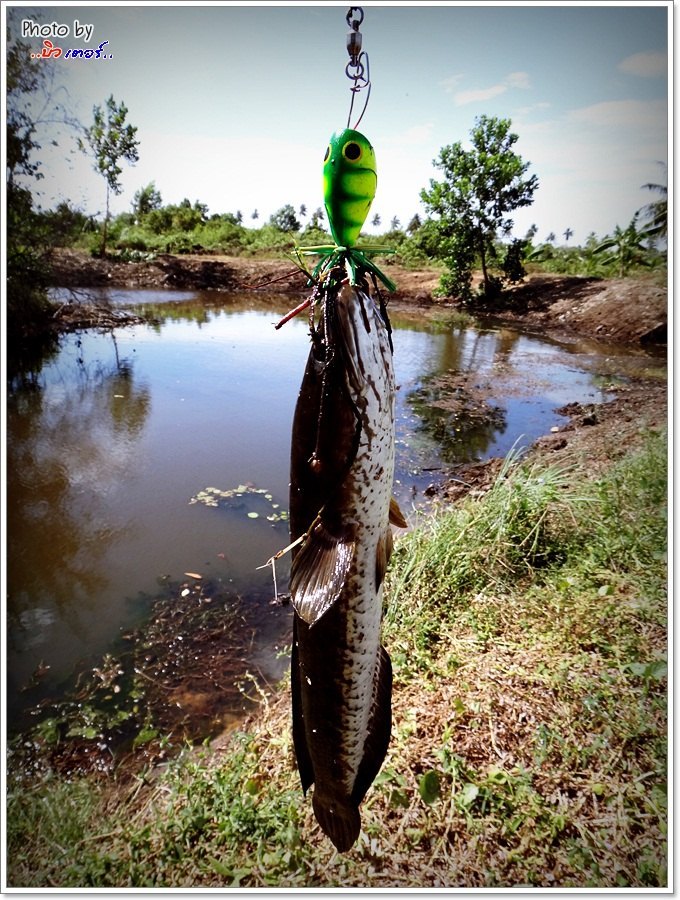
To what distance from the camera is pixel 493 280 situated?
23766 millimetres

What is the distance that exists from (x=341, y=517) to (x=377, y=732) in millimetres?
Answer: 932

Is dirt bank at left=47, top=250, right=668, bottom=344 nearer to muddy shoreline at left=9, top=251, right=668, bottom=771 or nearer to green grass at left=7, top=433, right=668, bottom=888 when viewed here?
muddy shoreline at left=9, top=251, right=668, bottom=771

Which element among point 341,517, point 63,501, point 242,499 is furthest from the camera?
point 242,499

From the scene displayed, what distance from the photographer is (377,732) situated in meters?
1.75

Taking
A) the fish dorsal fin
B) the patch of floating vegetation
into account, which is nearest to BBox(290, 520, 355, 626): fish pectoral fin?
the fish dorsal fin

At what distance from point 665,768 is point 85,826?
2.96m

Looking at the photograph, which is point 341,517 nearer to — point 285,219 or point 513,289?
point 513,289

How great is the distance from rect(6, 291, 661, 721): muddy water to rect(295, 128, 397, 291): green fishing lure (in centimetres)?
157

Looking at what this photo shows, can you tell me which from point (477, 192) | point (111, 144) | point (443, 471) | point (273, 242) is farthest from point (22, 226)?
point (273, 242)

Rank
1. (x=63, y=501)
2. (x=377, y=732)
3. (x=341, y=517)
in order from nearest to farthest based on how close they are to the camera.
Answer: (x=341, y=517) < (x=377, y=732) < (x=63, y=501)

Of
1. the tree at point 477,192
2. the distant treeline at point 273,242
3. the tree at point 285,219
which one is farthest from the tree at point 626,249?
the tree at point 285,219

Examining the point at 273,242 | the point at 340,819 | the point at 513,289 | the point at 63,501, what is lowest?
the point at 340,819

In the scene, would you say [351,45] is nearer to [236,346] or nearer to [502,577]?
[502,577]

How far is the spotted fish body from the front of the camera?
1217mm
